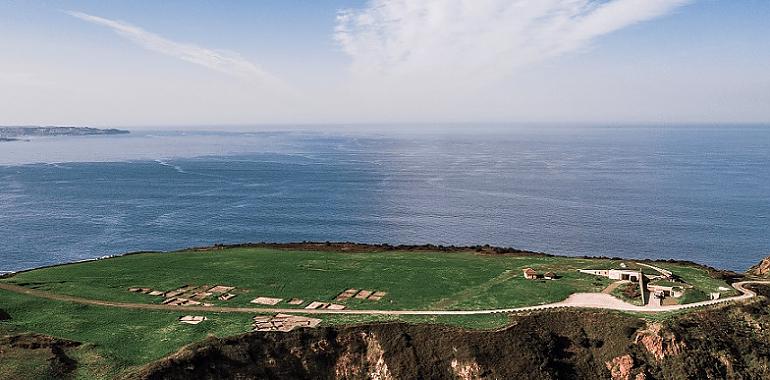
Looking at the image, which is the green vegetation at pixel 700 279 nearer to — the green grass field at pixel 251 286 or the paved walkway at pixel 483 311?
the green grass field at pixel 251 286

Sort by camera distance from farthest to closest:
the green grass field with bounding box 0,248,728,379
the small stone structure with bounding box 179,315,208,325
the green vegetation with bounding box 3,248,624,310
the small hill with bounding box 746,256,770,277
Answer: the small hill with bounding box 746,256,770,277 < the green vegetation with bounding box 3,248,624,310 < the small stone structure with bounding box 179,315,208,325 < the green grass field with bounding box 0,248,728,379

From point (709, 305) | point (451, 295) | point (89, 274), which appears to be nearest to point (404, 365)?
point (451, 295)

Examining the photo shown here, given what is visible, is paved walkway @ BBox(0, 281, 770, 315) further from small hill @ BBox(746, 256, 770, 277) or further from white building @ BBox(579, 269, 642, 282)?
small hill @ BBox(746, 256, 770, 277)

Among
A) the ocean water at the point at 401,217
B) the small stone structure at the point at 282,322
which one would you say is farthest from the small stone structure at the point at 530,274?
the ocean water at the point at 401,217

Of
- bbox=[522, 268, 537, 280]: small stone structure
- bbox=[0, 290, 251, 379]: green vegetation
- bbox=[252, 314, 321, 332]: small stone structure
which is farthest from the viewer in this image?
bbox=[522, 268, 537, 280]: small stone structure

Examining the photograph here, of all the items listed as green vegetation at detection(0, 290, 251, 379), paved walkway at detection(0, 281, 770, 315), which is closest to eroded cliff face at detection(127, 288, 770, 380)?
green vegetation at detection(0, 290, 251, 379)

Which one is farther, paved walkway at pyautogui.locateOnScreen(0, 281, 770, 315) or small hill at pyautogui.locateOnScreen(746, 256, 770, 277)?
small hill at pyautogui.locateOnScreen(746, 256, 770, 277)

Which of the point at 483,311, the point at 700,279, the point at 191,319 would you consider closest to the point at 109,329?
the point at 191,319

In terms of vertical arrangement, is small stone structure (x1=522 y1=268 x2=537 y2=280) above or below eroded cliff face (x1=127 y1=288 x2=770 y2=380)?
above
